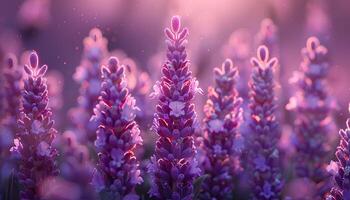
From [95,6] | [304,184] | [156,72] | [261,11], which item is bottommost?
[304,184]

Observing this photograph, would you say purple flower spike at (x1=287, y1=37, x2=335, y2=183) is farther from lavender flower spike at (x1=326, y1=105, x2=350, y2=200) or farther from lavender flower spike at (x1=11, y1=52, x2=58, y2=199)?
lavender flower spike at (x1=11, y1=52, x2=58, y2=199)

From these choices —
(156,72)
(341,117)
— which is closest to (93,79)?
(156,72)

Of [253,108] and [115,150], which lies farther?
[253,108]

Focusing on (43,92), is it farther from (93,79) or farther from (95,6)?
(95,6)

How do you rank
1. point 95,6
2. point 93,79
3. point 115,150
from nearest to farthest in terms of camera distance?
point 115,150
point 93,79
point 95,6

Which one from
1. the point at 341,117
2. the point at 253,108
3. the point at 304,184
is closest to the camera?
the point at 304,184

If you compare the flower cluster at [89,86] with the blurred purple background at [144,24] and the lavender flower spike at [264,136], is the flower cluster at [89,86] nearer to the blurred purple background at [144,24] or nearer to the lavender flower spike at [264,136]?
the lavender flower spike at [264,136]

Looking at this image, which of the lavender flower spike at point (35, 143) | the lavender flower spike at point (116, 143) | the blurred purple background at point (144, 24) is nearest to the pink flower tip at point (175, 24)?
the lavender flower spike at point (116, 143)

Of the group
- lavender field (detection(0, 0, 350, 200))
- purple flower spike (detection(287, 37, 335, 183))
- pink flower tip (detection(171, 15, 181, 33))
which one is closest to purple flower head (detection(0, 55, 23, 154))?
lavender field (detection(0, 0, 350, 200))
